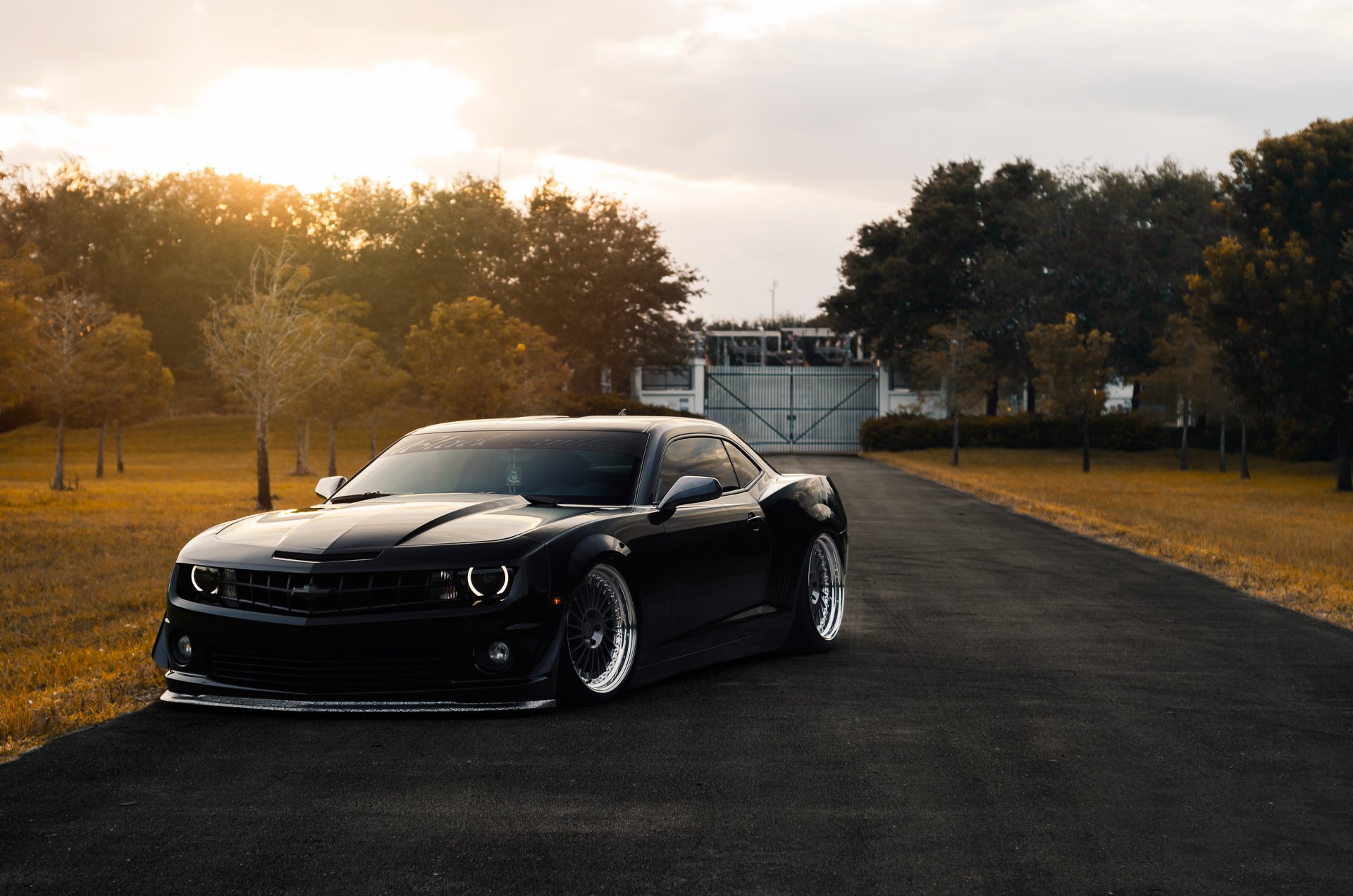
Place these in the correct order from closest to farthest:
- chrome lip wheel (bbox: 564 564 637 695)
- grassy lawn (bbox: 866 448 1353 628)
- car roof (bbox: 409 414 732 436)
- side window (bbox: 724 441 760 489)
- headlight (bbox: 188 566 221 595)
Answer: headlight (bbox: 188 566 221 595), chrome lip wheel (bbox: 564 564 637 695), car roof (bbox: 409 414 732 436), side window (bbox: 724 441 760 489), grassy lawn (bbox: 866 448 1353 628)

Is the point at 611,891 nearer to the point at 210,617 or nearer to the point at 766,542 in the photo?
the point at 210,617

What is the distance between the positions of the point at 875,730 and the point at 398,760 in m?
2.10

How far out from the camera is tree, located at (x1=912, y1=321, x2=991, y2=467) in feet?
149

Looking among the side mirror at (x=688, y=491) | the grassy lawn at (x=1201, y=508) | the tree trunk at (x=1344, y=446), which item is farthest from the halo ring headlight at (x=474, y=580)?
the tree trunk at (x=1344, y=446)

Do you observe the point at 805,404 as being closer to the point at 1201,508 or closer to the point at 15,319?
the point at 1201,508

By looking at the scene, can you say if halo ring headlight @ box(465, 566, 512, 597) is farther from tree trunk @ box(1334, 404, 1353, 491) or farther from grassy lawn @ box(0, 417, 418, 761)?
tree trunk @ box(1334, 404, 1353, 491)

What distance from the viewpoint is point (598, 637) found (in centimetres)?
673

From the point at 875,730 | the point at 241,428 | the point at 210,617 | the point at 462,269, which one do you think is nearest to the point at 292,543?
the point at 210,617

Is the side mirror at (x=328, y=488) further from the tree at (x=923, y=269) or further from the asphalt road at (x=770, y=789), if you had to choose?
the tree at (x=923, y=269)

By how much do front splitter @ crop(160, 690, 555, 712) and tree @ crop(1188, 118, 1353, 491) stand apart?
94.6 feet

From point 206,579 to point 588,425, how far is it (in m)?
2.38

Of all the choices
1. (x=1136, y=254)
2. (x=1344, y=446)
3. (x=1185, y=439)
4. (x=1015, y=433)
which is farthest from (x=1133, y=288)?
(x=1344, y=446)

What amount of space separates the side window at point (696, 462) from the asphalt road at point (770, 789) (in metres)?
1.09

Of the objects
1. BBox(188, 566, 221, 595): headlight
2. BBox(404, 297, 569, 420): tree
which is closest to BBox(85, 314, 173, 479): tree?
BBox(404, 297, 569, 420): tree
